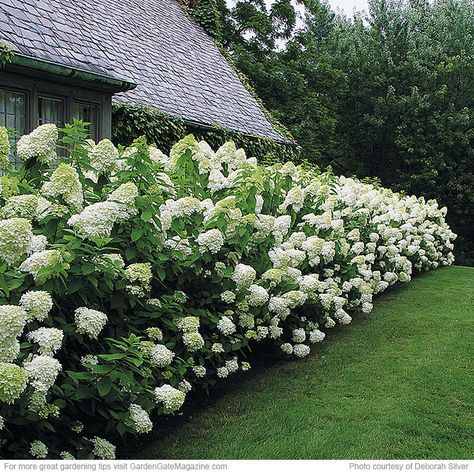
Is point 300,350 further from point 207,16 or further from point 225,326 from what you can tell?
point 207,16

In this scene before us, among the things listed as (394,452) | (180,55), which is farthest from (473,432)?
(180,55)

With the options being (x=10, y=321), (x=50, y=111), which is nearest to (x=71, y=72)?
(x=50, y=111)

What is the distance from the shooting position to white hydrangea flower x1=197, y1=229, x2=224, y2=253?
167 inches

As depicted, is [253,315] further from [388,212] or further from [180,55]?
[180,55]

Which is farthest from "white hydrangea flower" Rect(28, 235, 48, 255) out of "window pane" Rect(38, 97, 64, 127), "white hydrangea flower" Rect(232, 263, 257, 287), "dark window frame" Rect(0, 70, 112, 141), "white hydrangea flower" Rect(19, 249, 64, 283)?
"window pane" Rect(38, 97, 64, 127)

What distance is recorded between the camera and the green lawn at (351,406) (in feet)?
13.3

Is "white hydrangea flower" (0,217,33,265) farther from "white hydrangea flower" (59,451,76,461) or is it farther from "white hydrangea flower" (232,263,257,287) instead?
"white hydrangea flower" (232,263,257,287)

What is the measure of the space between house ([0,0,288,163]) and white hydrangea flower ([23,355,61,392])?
18.1 ft

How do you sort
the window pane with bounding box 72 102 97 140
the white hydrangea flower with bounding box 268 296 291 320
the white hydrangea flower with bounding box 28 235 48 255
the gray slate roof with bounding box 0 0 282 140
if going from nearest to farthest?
1. the white hydrangea flower with bounding box 28 235 48 255
2. the white hydrangea flower with bounding box 268 296 291 320
3. the gray slate roof with bounding box 0 0 282 140
4. the window pane with bounding box 72 102 97 140

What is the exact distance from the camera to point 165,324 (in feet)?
13.1

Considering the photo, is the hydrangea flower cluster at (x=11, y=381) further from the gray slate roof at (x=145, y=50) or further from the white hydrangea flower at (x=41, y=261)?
the gray slate roof at (x=145, y=50)

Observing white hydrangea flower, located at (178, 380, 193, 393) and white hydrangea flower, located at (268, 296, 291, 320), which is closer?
white hydrangea flower, located at (178, 380, 193, 393)

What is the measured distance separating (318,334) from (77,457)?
3.10 metres

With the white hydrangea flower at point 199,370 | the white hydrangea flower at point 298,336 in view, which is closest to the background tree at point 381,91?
the white hydrangea flower at point 298,336
